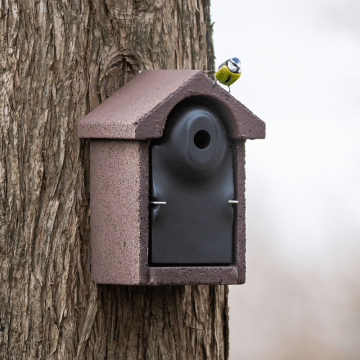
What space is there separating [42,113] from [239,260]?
2.92ft

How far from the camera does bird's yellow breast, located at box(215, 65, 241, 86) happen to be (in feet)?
6.60

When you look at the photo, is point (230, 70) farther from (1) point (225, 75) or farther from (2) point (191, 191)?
(2) point (191, 191)

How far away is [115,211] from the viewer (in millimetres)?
1963

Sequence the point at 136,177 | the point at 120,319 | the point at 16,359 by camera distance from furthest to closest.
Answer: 1. the point at 120,319
2. the point at 16,359
3. the point at 136,177

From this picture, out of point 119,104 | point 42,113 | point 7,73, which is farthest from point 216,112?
point 7,73

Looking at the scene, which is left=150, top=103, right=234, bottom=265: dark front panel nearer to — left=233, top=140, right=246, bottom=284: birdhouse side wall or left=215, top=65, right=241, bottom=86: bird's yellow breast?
left=233, top=140, right=246, bottom=284: birdhouse side wall

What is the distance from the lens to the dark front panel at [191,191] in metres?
1.92

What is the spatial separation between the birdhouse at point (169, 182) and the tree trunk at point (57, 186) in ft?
0.28

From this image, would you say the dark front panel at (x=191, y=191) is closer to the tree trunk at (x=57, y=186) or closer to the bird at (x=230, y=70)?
the bird at (x=230, y=70)

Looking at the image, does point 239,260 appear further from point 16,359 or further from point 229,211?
point 16,359

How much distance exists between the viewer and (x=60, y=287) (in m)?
2.05

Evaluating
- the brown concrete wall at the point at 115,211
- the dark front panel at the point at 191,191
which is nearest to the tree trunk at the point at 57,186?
the brown concrete wall at the point at 115,211

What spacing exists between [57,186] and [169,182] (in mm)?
423

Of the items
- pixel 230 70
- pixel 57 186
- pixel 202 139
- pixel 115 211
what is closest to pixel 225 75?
pixel 230 70
